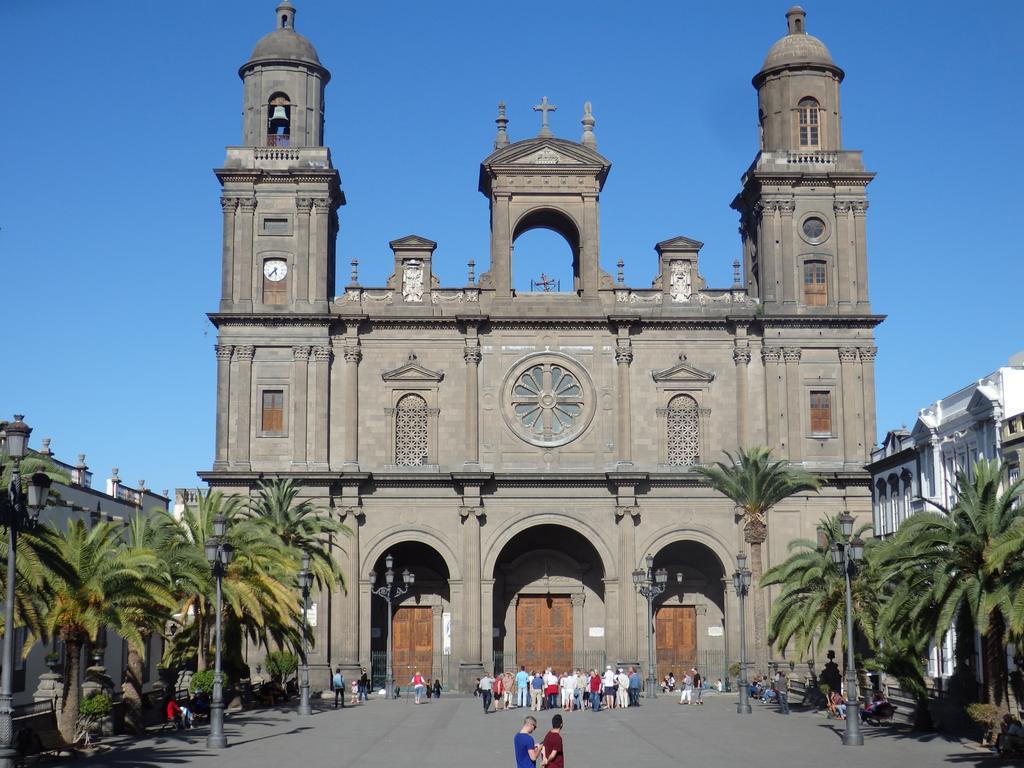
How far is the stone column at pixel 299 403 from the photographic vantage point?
2327 inches

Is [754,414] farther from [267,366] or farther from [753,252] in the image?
[267,366]

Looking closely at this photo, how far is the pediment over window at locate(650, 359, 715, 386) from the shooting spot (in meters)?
60.8

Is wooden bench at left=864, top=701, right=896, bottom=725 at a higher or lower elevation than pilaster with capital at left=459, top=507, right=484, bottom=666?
lower

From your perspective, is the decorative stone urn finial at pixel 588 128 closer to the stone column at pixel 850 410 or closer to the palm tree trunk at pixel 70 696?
the stone column at pixel 850 410

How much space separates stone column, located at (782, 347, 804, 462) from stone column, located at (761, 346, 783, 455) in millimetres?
390

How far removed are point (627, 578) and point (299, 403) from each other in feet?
53.5

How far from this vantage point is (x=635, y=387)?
61.0 metres

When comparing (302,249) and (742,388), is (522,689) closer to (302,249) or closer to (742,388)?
(742,388)

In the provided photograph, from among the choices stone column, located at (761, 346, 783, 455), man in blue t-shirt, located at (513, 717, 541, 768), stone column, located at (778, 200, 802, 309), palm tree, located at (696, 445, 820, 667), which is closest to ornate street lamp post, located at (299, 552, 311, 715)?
palm tree, located at (696, 445, 820, 667)

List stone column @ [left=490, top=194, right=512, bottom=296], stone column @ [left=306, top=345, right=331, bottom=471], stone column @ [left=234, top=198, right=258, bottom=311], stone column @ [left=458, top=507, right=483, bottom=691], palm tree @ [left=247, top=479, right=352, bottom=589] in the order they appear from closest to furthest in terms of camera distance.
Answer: palm tree @ [left=247, top=479, right=352, bottom=589]
stone column @ [left=458, top=507, right=483, bottom=691]
stone column @ [left=306, top=345, right=331, bottom=471]
stone column @ [left=234, top=198, right=258, bottom=311]
stone column @ [left=490, top=194, right=512, bottom=296]

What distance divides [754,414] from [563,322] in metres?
9.51

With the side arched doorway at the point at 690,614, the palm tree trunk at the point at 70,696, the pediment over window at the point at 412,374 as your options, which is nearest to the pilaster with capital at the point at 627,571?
the side arched doorway at the point at 690,614

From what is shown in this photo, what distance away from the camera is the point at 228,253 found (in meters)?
Result: 60.6

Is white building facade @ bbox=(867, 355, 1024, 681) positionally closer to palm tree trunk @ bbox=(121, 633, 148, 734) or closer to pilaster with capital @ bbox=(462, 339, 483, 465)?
pilaster with capital @ bbox=(462, 339, 483, 465)
